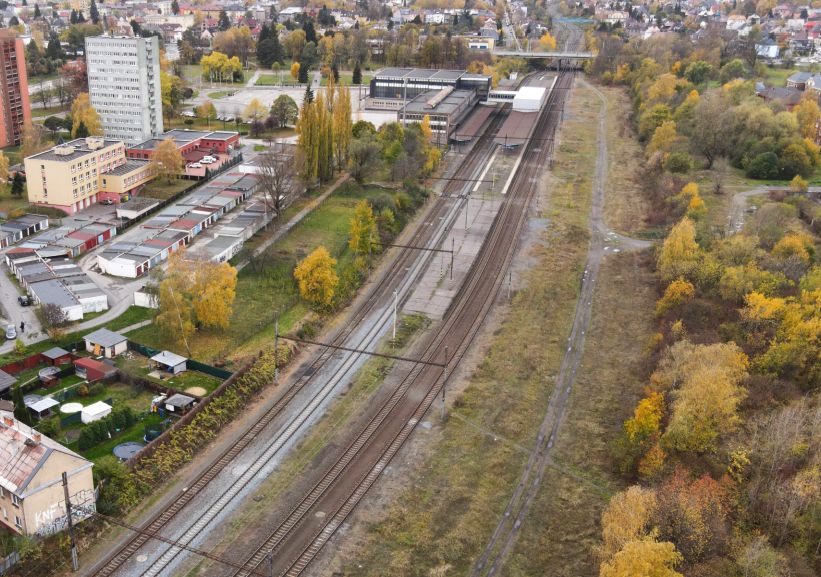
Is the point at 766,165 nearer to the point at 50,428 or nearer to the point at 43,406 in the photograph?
the point at 43,406

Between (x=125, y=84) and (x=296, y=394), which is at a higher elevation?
(x=125, y=84)

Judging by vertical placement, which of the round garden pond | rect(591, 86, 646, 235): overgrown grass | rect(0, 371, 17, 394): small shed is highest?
rect(591, 86, 646, 235): overgrown grass

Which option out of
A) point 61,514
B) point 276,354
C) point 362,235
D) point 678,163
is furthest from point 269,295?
point 678,163

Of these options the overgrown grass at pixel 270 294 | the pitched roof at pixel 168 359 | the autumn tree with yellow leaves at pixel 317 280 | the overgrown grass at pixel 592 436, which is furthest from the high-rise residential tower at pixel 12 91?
the overgrown grass at pixel 592 436

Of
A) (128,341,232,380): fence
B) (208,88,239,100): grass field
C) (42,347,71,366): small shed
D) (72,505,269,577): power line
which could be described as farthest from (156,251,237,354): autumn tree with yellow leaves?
(208,88,239,100): grass field

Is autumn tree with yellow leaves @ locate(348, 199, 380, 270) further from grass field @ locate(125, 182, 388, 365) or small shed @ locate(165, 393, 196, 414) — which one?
small shed @ locate(165, 393, 196, 414)
